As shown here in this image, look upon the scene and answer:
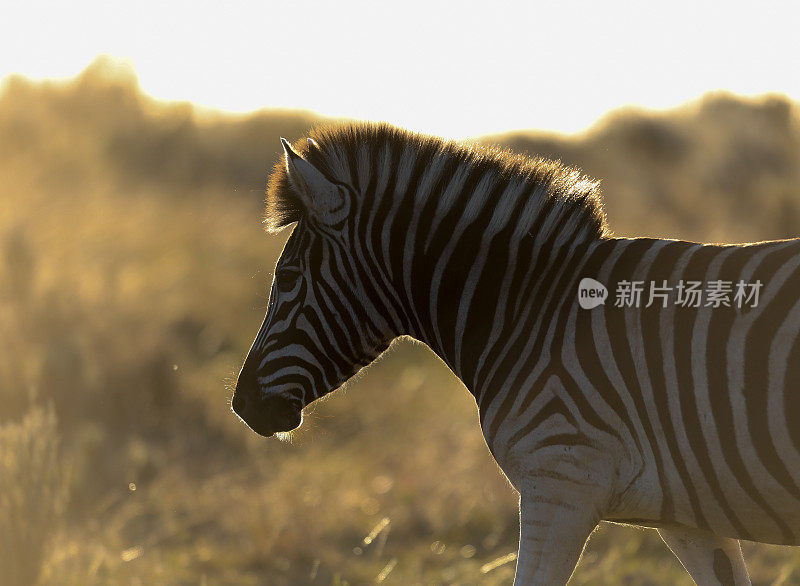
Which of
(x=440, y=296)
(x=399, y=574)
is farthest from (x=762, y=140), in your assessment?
(x=440, y=296)

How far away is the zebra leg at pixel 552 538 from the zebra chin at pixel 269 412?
1.09m

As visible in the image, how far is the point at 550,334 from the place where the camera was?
3.45m

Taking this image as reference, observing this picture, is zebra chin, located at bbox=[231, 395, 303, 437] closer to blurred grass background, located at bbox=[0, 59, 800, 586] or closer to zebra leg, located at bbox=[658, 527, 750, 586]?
blurred grass background, located at bbox=[0, 59, 800, 586]

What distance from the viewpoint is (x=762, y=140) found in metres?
30.5

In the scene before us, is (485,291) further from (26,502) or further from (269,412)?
(26,502)

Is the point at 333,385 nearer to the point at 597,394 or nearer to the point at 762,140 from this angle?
the point at 597,394

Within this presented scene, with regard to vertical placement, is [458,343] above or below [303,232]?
below

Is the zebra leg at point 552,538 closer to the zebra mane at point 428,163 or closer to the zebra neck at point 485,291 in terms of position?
the zebra neck at point 485,291

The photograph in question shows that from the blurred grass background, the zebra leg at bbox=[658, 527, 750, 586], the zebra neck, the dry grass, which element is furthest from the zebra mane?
the dry grass

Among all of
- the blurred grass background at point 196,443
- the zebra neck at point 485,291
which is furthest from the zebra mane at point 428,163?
the blurred grass background at point 196,443

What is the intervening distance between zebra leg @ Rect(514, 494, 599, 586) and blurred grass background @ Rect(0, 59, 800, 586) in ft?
4.29

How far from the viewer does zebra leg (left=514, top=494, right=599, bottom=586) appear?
3217 mm

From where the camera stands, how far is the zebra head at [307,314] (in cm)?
376

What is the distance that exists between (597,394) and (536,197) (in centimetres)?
80
